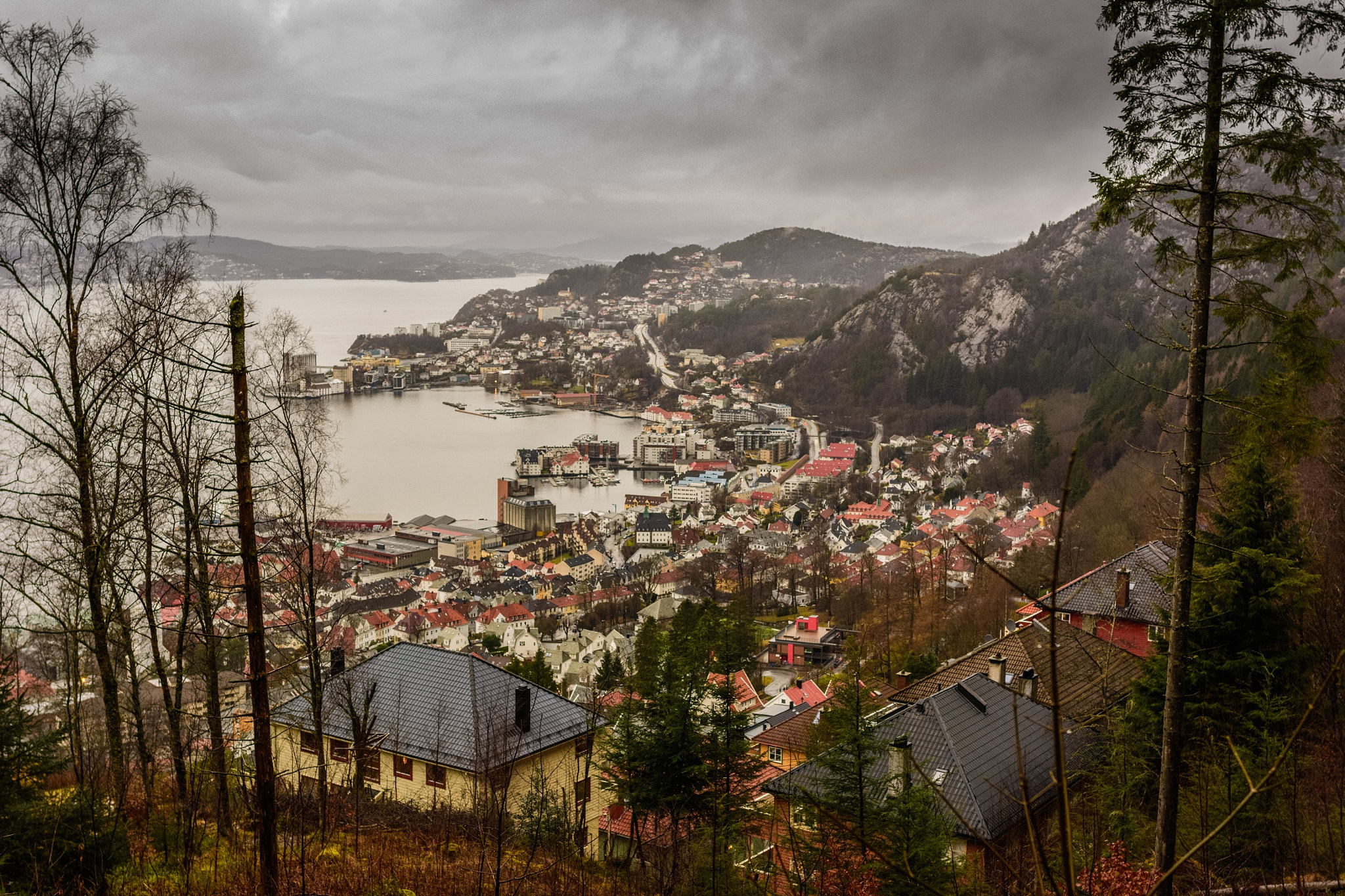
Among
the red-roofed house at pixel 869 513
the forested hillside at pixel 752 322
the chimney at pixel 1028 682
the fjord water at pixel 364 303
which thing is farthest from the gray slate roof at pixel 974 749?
the forested hillside at pixel 752 322

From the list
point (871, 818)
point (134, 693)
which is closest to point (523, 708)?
point (134, 693)

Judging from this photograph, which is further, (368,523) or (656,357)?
(656,357)

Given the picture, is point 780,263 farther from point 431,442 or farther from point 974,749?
point 974,749

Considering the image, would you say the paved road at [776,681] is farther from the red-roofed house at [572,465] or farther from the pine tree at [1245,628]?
the red-roofed house at [572,465]

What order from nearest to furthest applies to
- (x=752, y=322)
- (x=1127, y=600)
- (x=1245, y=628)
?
1. (x=1245, y=628)
2. (x=1127, y=600)
3. (x=752, y=322)

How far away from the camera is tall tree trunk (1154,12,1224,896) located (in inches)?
94.6

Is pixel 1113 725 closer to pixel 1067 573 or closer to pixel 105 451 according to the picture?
pixel 105 451

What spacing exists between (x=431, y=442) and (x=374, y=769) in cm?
3610

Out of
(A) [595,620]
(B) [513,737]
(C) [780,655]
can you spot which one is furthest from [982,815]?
(A) [595,620]

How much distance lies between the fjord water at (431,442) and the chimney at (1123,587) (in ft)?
38.2

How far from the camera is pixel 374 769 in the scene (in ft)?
15.9

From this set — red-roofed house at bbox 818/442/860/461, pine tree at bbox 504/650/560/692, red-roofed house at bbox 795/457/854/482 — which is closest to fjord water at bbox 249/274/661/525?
red-roofed house at bbox 795/457/854/482

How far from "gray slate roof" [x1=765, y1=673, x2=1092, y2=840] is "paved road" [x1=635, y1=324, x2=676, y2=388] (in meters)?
54.6

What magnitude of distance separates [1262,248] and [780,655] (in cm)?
1219
